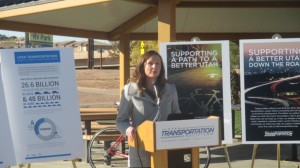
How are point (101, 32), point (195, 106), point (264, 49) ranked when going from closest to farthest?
point (264, 49)
point (195, 106)
point (101, 32)

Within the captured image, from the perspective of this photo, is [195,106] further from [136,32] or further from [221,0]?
[136,32]

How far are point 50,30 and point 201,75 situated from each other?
602 cm

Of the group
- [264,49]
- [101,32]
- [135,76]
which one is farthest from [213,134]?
[101,32]

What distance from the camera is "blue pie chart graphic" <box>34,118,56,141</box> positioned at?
573 cm

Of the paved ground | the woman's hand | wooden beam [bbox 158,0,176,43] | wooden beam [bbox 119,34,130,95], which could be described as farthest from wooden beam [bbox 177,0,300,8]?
the woman's hand

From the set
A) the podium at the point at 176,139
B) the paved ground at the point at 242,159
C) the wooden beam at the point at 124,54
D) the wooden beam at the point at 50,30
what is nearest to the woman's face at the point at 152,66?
the podium at the point at 176,139

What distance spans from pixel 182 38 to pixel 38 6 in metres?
5.81

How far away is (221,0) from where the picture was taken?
37.4 ft

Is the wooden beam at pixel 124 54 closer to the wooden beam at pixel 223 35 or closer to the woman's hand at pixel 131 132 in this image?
the wooden beam at pixel 223 35

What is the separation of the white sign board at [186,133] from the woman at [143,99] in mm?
250

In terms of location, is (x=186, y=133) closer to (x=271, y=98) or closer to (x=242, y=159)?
(x=271, y=98)

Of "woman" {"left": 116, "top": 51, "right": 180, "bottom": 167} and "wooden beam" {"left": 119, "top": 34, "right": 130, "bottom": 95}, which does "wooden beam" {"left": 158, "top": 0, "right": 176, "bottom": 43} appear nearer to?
"woman" {"left": 116, "top": 51, "right": 180, "bottom": 167}

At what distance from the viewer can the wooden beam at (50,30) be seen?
1170cm

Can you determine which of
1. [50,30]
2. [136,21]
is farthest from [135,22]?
[50,30]
